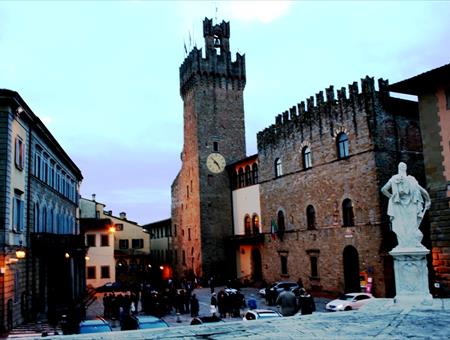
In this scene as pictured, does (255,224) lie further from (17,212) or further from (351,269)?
(17,212)

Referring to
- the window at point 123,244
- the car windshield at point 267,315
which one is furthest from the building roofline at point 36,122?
the window at point 123,244

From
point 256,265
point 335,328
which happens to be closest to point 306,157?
point 256,265

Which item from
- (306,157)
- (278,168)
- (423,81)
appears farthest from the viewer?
(278,168)

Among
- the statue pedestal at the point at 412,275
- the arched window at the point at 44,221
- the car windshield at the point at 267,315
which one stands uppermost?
the arched window at the point at 44,221

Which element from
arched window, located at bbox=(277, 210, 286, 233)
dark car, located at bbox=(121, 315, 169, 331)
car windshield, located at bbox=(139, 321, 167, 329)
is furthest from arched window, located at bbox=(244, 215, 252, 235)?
car windshield, located at bbox=(139, 321, 167, 329)

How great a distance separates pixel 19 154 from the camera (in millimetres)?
21719

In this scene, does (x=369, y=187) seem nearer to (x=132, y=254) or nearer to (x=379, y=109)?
(x=379, y=109)

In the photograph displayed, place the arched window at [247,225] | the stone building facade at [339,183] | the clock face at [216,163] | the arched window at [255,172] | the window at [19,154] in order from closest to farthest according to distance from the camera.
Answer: the window at [19,154], the stone building facade at [339,183], the arched window at [255,172], the arched window at [247,225], the clock face at [216,163]

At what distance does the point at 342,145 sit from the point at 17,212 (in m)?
19.4

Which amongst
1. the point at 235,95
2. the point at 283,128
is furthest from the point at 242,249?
the point at 235,95

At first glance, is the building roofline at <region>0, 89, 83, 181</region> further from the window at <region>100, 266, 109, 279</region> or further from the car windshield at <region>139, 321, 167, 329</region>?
the window at <region>100, 266, 109, 279</region>

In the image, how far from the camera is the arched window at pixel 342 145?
29.9 meters

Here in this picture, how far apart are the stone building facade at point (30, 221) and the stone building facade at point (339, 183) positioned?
15.3 m

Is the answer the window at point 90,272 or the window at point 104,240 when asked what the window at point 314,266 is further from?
the window at point 90,272
